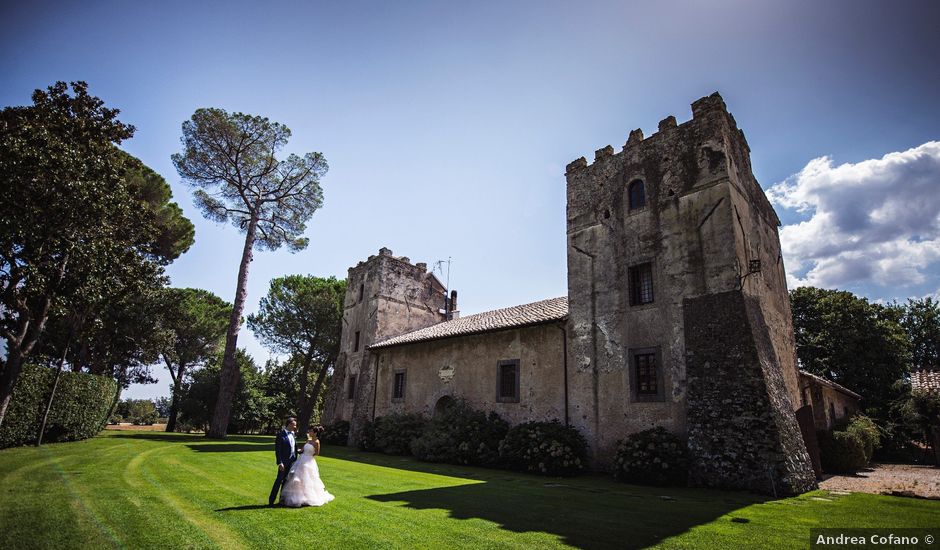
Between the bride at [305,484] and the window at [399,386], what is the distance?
1386 centimetres

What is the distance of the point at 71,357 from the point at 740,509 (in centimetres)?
3221

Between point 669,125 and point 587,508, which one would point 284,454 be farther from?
point 669,125

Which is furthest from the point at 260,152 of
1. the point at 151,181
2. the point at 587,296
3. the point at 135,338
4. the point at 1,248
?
the point at 587,296

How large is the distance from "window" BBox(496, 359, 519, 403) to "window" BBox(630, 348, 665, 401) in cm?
463

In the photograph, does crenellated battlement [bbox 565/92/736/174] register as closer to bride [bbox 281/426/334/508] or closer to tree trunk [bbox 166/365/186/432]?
bride [bbox 281/426/334/508]

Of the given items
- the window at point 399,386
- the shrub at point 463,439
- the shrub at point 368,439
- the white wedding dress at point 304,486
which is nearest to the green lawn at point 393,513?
the white wedding dress at point 304,486

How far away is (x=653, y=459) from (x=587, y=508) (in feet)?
13.7

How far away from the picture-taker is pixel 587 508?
7.73m

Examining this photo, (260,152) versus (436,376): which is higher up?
(260,152)

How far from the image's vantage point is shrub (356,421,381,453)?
65.7 feet

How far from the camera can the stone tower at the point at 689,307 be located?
10422mm

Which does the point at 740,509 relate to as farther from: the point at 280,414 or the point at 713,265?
the point at 280,414

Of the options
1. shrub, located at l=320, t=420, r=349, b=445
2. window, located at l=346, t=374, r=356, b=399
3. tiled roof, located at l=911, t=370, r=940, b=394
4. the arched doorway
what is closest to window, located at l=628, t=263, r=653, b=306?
the arched doorway

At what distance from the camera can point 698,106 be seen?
1360cm
